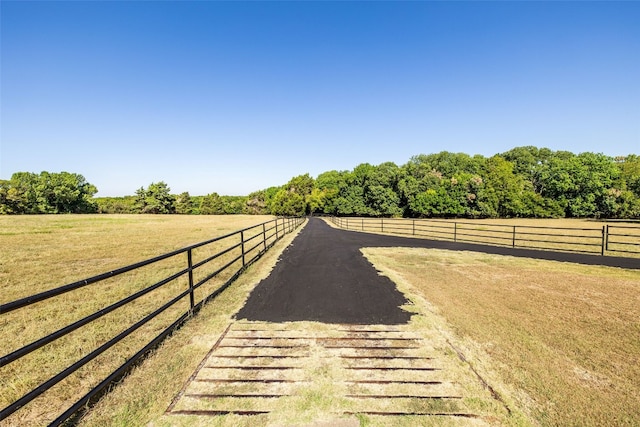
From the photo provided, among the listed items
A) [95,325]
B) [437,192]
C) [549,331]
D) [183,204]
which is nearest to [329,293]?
[549,331]

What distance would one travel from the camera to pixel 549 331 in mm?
3906

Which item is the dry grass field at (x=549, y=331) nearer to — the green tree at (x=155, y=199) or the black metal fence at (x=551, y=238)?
the black metal fence at (x=551, y=238)

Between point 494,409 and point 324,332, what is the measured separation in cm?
210

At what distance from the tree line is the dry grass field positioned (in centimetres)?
5161

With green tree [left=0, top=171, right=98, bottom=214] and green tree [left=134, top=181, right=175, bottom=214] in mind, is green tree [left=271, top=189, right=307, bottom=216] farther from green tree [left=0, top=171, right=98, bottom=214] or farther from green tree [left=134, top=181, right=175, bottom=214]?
green tree [left=0, top=171, right=98, bottom=214]

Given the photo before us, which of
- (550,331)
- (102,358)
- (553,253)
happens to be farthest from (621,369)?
(553,253)

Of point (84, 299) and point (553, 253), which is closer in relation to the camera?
point (84, 299)

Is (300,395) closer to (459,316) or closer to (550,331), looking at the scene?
(459,316)

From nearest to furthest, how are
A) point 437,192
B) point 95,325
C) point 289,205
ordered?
point 95,325 < point 437,192 < point 289,205

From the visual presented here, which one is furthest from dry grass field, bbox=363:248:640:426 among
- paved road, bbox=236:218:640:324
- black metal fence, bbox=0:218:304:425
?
black metal fence, bbox=0:218:304:425

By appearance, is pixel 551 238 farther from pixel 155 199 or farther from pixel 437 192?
pixel 155 199

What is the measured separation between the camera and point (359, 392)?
2605 mm

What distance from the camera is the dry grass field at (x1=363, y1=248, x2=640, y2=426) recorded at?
254 cm

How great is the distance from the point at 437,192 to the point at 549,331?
56.5m
